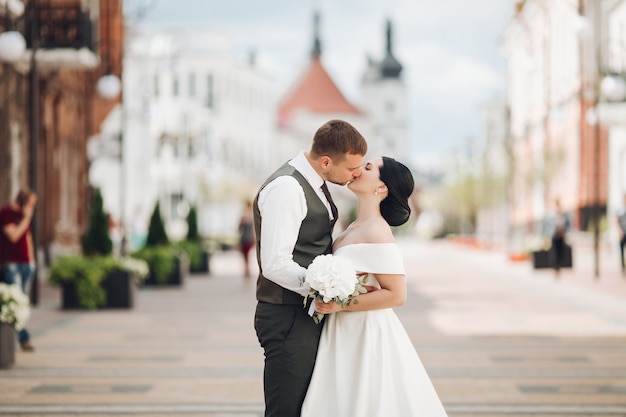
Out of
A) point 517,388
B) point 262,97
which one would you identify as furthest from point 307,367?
point 262,97

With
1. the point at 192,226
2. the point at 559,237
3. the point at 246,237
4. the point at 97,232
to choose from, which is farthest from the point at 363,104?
the point at 97,232

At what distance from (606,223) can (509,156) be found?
22.5 feet

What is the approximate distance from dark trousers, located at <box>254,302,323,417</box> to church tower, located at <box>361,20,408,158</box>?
155 metres

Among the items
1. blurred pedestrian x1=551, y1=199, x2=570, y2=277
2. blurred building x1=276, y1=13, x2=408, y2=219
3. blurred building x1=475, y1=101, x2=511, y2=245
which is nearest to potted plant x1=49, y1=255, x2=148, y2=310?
blurred pedestrian x1=551, y1=199, x2=570, y2=277

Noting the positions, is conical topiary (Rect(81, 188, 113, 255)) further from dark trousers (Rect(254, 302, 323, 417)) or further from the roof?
the roof

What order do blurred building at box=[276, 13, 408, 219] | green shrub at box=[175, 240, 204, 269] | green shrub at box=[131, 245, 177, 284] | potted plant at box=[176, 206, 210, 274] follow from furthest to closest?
blurred building at box=[276, 13, 408, 219], potted plant at box=[176, 206, 210, 274], green shrub at box=[175, 240, 204, 269], green shrub at box=[131, 245, 177, 284]

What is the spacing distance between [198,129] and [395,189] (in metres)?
79.2

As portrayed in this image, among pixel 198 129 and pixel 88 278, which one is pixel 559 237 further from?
pixel 198 129

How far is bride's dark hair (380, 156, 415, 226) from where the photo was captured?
5496 mm

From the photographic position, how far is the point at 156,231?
26391mm

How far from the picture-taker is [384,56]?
16438cm

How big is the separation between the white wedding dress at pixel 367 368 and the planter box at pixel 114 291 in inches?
524

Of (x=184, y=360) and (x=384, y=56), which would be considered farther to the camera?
(x=384, y=56)

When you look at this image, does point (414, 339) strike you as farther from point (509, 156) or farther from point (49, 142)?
point (509, 156)
